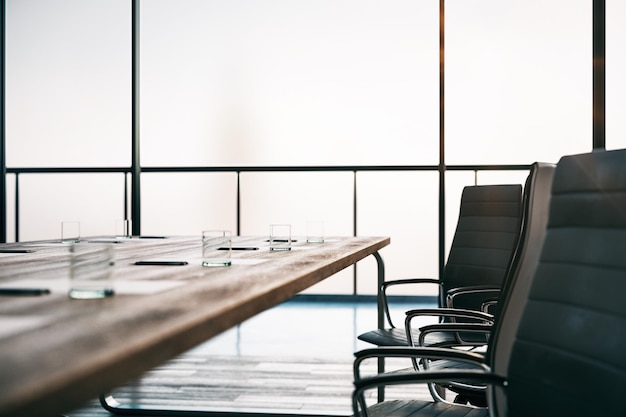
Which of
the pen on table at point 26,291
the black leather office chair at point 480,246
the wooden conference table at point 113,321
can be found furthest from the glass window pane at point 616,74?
the pen on table at point 26,291

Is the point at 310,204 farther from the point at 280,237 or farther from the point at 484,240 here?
the point at 484,240

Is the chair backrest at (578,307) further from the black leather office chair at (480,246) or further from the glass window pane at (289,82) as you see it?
the glass window pane at (289,82)

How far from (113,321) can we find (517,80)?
703 centimetres

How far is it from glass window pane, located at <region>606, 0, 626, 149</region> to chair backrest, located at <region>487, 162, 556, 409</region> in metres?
5.68

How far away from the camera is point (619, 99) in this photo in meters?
6.77

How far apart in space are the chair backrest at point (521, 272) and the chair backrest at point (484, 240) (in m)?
1.19

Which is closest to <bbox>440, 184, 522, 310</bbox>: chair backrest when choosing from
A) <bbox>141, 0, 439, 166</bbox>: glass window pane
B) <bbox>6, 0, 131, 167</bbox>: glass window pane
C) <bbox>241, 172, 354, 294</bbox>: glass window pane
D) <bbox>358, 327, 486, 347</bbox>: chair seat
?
<bbox>358, 327, 486, 347</bbox>: chair seat

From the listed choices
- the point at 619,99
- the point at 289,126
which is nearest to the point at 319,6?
the point at 289,126

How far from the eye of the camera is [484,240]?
2.87 meters

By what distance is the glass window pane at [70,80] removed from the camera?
7691 mm

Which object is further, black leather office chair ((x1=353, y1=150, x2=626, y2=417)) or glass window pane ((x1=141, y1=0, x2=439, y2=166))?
glass window pane ((x1=141, y1=0, x2=439, y2=166))

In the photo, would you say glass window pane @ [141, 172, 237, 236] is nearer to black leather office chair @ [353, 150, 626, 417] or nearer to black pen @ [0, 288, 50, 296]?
black leather office chair @ [353, 150, 626, 417]

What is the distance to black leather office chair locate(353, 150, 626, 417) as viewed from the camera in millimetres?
1171

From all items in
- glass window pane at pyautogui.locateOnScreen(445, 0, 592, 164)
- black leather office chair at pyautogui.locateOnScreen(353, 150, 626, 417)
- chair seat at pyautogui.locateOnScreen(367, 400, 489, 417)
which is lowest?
chair seat at pyautogui.locateOnScreen(367, 400, 489, 417)
